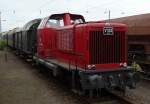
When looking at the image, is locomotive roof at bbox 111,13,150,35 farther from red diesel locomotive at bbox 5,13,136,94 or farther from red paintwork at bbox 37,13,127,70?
red diesel locomotive at bbox 5,13,136,94

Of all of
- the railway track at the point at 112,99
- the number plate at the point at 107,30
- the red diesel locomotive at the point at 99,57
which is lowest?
the railway track at the point at 112,99

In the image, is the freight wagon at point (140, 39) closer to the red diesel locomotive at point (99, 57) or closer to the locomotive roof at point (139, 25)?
the locomotive roof at point (139, 25)

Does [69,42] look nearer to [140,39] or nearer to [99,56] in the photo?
[99,56]

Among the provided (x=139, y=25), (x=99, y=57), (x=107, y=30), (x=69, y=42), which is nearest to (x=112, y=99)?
(x=99, y=57)

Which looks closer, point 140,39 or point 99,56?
point 99,56

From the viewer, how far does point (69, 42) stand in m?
11.1

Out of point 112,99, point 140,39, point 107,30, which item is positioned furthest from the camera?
point 140,39

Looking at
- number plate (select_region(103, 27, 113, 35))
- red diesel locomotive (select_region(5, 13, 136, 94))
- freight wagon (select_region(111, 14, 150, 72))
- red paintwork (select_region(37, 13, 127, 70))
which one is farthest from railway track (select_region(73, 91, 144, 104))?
freight wagon (select_region(111, 14, 150, 72))

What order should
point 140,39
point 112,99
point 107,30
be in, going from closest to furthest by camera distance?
point 107,30, point 112,99, point 140,39

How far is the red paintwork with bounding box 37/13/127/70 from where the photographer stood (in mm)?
9586

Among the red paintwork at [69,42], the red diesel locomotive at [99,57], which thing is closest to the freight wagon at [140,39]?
the red paintwork at [69,42]

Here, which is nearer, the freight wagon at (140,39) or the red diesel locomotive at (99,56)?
the red diesel locomotive at (99,56)

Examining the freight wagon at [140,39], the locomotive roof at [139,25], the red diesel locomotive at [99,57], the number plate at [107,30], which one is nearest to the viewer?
the red diesel locomotive at [99,57]

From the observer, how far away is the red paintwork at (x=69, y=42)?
9586mm
